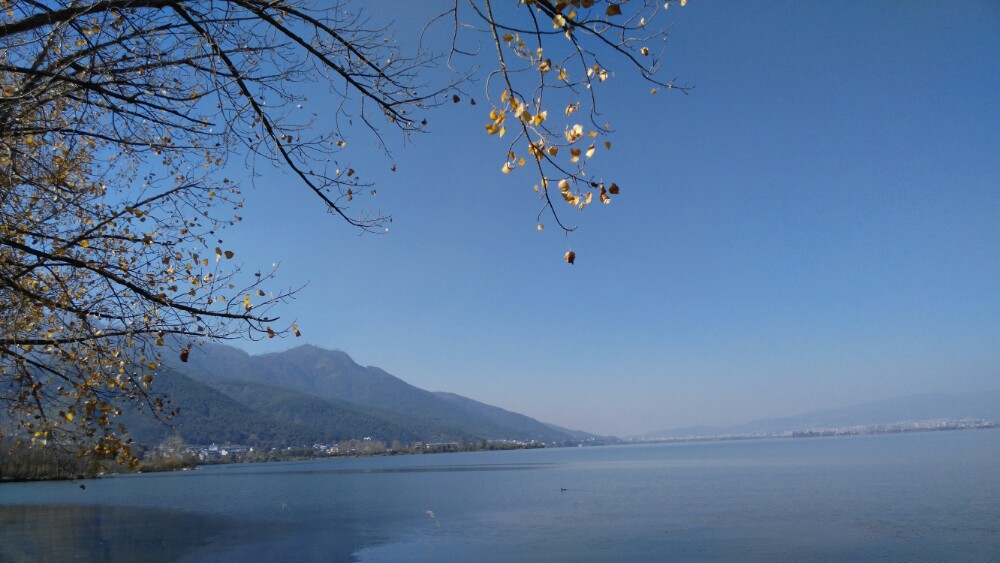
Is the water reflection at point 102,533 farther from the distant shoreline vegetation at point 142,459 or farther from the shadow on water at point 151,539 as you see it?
the distant shoreline vegetation at point 142,459

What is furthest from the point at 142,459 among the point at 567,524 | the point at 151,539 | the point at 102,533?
the point at 567,524

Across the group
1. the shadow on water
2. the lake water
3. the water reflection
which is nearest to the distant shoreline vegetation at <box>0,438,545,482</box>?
the water reflection

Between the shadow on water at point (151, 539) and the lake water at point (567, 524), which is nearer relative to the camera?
the lake water at point (567, 524)

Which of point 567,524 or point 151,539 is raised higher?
point 567,524

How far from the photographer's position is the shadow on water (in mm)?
27578

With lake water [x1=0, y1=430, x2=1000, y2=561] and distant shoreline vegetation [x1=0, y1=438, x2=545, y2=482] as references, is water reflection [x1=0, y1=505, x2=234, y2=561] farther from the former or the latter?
distant shoreline vegetation [x1=0, y1=438, x2=545, y2=482]

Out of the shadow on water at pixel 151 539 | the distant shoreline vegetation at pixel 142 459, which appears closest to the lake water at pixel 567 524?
the shadow on water at pixel 151 539

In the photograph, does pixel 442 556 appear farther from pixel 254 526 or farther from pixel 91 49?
pixel 91 49

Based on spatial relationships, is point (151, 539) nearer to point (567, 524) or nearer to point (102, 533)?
point (102, 533)

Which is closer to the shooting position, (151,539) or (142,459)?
(151,539)

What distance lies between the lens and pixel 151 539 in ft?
108

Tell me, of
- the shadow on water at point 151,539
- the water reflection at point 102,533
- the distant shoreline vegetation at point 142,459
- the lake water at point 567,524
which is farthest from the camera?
the water reflection at point 102,533

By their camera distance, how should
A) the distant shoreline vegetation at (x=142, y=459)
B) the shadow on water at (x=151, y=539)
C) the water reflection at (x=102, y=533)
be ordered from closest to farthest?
the distant shoreline vegetation at (x=142, y=459) → the shadow on water at (x=151, y=539) → the water reflection at (x=102, y=533)

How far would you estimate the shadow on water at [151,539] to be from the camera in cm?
2758
